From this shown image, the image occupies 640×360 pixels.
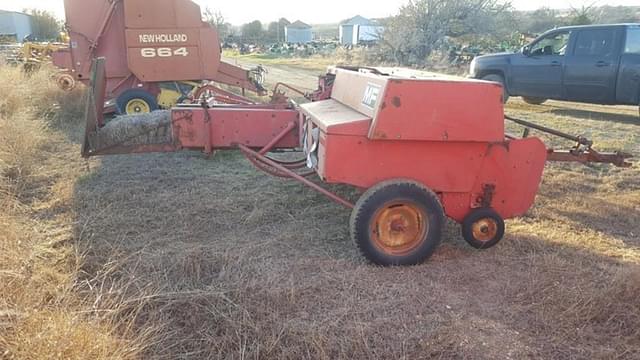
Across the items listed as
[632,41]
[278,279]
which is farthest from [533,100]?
[278,279]

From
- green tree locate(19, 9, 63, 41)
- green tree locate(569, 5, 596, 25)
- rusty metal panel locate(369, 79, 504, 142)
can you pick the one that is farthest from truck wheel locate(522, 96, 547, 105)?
green tree locate(19, 9, 63, 41)

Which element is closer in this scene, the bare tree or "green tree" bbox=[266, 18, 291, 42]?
the bare tree

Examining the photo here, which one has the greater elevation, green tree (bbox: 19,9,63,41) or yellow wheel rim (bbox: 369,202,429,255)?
green tree (bbox: 19,9,63,41)

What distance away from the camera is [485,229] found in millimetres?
3842

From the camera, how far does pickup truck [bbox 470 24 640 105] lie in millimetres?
9781

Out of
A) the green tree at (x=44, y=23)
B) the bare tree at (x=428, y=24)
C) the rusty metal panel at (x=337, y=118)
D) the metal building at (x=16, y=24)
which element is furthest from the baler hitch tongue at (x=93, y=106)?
the metal building at (x=16, y=24)

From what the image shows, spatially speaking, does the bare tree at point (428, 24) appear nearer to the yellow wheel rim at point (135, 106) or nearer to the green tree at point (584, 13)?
the green tree at point (584, 13)

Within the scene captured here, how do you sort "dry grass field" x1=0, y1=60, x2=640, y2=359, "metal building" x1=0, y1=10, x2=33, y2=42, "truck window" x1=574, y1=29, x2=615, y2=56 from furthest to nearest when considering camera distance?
"metal building" x1=0, y1=10, x2=33, y2=42 < "truck window" x1=574, y1=29, x2=615, y2=56 < "dry grass field" x1=0, y1=60, x2=640, y2=359

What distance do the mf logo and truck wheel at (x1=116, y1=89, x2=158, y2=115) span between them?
5.72 metres

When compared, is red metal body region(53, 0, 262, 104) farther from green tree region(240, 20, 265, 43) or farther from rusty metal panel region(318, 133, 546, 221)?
green tree region(240, 20, 265, 43)

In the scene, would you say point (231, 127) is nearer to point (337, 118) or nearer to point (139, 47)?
point (337, 118)

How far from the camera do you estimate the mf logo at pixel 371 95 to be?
355cm

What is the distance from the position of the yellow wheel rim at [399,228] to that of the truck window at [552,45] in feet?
28.1

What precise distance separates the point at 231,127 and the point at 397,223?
169cm
